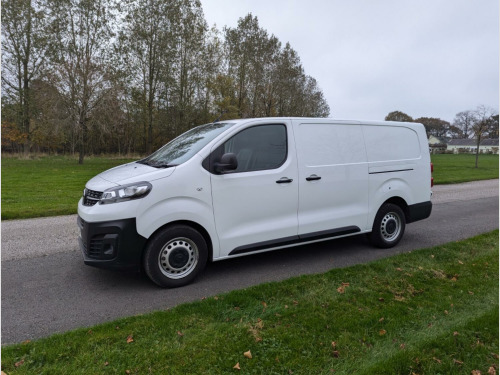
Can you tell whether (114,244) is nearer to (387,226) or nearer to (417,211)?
(387,226)

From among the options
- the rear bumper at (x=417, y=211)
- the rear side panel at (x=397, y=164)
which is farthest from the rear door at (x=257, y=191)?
the rear bumper at (x=417, y=211)

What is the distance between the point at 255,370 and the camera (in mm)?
2549

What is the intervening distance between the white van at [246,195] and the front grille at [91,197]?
0.02 m

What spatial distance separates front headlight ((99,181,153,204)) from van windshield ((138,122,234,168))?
1.54ft

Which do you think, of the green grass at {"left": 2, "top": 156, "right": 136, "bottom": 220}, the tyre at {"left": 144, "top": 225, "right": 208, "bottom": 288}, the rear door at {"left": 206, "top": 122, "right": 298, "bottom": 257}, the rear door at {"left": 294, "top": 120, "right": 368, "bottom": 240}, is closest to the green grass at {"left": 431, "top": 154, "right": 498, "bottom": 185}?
the rear door at {"left": 294, "top": 120, "right": 368, "bottom": 240}

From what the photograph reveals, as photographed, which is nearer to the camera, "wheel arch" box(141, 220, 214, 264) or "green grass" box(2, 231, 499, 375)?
"green grass" box(2, 231, 499, 375)

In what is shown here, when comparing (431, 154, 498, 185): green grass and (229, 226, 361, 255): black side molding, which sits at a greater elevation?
(431, 154, 498, 185): green grass

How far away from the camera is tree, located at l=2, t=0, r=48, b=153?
25266 mm

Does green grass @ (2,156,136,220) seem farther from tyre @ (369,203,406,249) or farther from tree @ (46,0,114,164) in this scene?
tree @ (46,0,114,164)

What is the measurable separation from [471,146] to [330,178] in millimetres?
105670

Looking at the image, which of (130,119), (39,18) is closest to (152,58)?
(130,119)

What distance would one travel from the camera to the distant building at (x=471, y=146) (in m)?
83.8

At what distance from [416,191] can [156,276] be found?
456 centimetres

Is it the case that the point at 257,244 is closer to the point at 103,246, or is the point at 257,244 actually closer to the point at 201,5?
the point at 103,246
